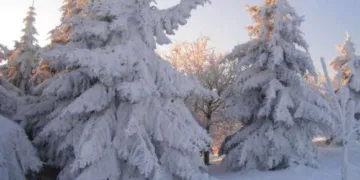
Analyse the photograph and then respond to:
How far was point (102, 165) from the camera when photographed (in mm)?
9883

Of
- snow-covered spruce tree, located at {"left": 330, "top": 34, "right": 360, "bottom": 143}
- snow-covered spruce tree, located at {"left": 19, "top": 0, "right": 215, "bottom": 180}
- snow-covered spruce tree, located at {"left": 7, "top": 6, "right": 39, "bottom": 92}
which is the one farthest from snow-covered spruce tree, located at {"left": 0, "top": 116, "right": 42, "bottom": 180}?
snow-covered spruce tree, located at {"left": 330, "top": 34, "right": 360, "bottom": 143}

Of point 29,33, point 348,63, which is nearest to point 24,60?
point 29,33

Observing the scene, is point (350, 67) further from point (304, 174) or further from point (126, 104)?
point (126, 104)

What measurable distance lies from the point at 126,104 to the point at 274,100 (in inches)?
317

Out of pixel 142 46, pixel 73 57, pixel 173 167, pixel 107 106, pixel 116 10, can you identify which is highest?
pixel 116 10

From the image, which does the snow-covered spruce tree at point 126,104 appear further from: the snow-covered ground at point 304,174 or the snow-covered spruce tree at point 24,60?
the snow-covered spruce tree at point 24,60

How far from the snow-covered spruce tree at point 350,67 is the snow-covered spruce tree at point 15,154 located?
2029 centimetres

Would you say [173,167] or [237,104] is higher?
[237,104]

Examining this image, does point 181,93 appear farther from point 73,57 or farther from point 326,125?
point 326,125

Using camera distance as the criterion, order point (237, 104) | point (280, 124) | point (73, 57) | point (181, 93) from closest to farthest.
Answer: point (73, 57) → point (181, 93) → point (280, 124) → point (237, 104)

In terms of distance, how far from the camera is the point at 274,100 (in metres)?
15.8

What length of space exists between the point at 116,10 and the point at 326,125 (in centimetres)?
1122

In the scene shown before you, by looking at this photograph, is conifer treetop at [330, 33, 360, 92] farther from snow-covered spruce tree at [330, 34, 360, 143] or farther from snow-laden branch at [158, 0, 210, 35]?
snow-laden branch at [158, 0, 210, 35]

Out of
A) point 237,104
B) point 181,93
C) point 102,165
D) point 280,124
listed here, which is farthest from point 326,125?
point 102,165
